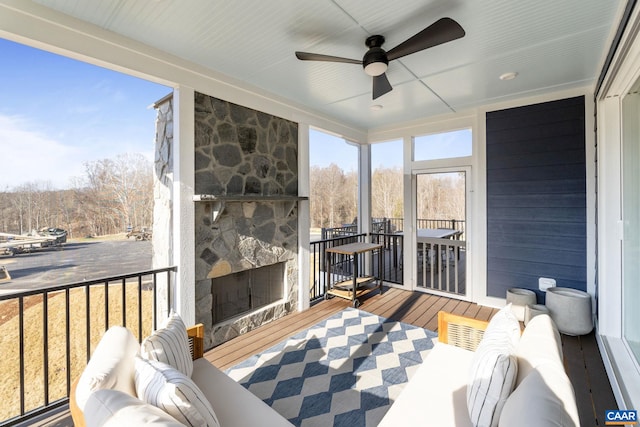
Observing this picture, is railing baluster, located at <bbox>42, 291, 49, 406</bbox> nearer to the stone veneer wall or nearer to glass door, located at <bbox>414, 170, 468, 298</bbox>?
the stone veneer wall

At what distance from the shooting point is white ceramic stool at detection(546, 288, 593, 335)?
9.95 feet

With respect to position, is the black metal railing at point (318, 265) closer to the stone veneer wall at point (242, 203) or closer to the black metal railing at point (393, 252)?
the stone veneer wall at point (242, 203)

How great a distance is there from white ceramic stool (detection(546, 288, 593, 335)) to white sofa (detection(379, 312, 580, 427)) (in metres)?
1.81

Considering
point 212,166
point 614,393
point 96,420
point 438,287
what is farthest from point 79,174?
point 438,287

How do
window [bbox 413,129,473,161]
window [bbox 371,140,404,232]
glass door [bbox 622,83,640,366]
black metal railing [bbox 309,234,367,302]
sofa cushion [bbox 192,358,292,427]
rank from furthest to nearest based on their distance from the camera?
window [bbox 371,140,404,232]
black metal railing [bbox 309,234,367,302]
window [bbox 413,129,473,161]
glass door [bbox 622,83,640,366]
sofa cushion [bbox 192,358,292,427]

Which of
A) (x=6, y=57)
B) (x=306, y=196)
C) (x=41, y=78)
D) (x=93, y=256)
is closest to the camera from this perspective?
(x=6, y=57)

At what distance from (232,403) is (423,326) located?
8.27 feet

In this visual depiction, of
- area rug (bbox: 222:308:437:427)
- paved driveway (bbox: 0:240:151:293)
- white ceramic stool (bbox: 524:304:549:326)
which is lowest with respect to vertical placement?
area rug (bbox: 222:308:437:427)

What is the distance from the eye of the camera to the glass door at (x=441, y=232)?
14.3 feet

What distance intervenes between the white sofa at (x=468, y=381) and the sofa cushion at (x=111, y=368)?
121cm

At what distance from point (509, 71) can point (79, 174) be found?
407 centimetres

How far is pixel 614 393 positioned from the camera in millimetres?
2123

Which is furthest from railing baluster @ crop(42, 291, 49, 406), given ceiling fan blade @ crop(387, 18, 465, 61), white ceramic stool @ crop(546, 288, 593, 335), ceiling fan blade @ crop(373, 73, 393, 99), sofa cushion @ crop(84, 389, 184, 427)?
white ceramic stool @ crop(546, 288, 593, 335)

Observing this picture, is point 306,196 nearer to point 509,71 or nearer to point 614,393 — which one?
point 509,71
